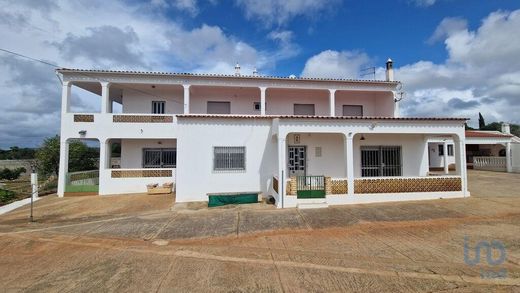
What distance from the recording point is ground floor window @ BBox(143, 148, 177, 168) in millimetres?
14242

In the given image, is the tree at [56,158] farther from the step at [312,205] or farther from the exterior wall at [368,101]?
the exterior wall at [368,101]

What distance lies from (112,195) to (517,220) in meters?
15.9

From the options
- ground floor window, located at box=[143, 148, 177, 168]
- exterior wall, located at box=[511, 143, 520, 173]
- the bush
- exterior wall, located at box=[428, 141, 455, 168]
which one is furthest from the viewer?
the bush

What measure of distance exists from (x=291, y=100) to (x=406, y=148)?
6.64 metres

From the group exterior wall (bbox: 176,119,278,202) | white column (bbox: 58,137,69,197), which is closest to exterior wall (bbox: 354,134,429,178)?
exterior wall (bbox: 176,119,278,202)

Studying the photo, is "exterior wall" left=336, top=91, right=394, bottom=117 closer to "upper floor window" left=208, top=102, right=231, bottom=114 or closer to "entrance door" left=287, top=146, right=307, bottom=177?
"entrance door" left=287, top=146, right=307, bottom=177

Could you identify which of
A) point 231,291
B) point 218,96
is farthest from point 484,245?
point 218,96

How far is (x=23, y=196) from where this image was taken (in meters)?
13.8

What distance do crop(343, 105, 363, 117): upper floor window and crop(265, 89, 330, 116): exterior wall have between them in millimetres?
1219

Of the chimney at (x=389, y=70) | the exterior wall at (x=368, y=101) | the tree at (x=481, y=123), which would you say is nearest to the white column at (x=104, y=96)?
the exterior wall at (x=368, y=101)

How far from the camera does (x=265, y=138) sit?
11062 mm

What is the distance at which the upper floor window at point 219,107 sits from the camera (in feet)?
48.6

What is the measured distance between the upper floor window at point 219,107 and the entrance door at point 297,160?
17.2 feet

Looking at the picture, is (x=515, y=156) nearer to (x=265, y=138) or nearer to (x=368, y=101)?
(x=368, y=101)
